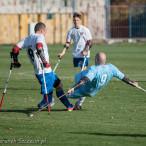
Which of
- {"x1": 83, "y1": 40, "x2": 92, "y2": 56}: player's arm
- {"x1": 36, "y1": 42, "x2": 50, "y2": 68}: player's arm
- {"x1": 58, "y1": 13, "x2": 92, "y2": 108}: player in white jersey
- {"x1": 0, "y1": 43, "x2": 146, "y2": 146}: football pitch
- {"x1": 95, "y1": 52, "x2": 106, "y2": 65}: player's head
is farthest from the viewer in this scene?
{"x1": 58, "y1": 13, "x2": 92, "y2": 108}: player in white jersey

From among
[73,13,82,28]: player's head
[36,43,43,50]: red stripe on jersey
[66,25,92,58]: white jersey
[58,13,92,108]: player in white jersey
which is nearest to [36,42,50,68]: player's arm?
[36,43,43,50]: red stripe on jersey

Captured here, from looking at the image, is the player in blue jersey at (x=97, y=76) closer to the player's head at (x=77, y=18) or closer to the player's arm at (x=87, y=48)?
the player's arm at (x=87, y=48)

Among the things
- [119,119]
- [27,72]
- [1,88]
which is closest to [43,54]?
[119,119]

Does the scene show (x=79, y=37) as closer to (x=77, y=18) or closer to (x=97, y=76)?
(x=77, y=18)

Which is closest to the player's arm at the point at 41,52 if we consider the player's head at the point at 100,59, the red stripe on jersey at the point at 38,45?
the red stripe on jersey at the point at 38,45

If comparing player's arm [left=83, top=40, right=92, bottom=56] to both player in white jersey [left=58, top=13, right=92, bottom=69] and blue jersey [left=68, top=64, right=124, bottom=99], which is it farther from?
blue jersey [left=68, top=64, right=124, bottom=99]

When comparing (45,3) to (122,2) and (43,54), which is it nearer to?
(122,2)

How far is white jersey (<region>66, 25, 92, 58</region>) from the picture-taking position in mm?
14245

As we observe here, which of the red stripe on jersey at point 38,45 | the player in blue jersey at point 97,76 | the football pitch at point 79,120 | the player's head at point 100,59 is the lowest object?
the football pitch at point 79,120

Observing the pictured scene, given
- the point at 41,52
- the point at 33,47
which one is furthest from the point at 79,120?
the point at 33,47

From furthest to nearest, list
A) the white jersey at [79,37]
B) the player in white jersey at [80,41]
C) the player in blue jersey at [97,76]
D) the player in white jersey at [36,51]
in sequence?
the white jersey at [79,37] < the player in white jersey at [80,41] < the player in white jersey at [36,51] < the player in blue jersey at [97,76]

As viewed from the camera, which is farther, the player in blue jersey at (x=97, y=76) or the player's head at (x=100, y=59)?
the player's head at (x=100, y=59)

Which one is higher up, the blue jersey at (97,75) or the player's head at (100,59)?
the player's head at (100,59)

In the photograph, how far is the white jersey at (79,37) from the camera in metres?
14.2
